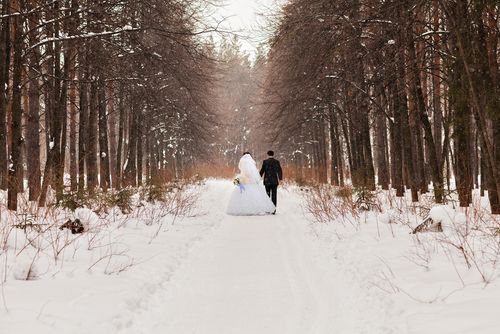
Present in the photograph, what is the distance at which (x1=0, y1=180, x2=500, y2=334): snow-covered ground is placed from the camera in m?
3.59

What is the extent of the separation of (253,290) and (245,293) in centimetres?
14

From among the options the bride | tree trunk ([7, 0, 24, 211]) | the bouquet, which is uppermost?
tree trunk ([7, 0, 24, 211])

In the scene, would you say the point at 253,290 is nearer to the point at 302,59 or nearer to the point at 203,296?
the point at 203,296

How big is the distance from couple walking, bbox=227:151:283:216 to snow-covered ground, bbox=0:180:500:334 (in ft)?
19.2

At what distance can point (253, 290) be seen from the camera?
4.79 m

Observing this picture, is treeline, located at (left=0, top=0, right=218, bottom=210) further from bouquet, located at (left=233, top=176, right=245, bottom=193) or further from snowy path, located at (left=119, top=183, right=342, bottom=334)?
bouquet, located at (left=233, top=176, right=245, bottom=193)

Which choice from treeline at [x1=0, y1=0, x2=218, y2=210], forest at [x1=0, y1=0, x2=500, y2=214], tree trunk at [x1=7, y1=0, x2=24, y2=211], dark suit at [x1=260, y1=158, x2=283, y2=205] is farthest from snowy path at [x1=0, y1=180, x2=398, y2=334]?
dark suit at [x1=260, y1=158, x2=283, y2=205]

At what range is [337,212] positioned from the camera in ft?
34.0

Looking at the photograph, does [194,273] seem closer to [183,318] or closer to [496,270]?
[183,318]

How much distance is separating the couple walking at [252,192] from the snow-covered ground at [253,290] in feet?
19.2

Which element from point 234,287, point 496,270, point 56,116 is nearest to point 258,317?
point 234,287

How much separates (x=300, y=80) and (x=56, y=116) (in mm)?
7481

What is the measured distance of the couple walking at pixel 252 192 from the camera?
13.3 metres

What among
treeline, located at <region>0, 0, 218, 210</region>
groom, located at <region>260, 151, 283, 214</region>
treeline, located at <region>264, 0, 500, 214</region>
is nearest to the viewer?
treeline, located at <region>264, 0, 500, 214</region>
